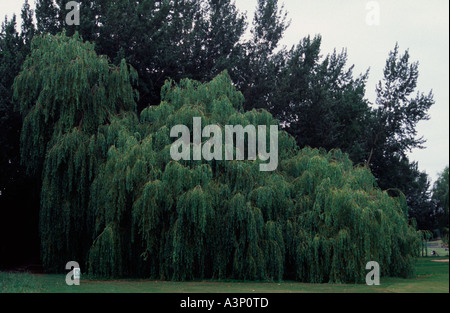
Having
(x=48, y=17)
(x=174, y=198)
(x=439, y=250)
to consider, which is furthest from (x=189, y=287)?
(x=439, y=250)

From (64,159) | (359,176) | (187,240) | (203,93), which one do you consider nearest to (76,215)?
(64,159)

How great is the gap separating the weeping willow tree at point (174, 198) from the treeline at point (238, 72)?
8.43 ft

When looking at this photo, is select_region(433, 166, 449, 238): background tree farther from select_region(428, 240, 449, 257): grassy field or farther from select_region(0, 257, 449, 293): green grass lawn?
select_region(0, 257, 449, 293): green grass lawn

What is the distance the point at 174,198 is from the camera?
15.2 m

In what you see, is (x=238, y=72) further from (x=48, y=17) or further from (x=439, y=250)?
(x=439, y=250)

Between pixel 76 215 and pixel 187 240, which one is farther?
pixel 76 215

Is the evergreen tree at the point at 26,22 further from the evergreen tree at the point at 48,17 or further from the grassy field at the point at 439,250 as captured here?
the grassy field at the point at 439,250

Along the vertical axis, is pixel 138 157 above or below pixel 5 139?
below

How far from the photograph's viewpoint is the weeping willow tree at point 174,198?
15133 millimetres

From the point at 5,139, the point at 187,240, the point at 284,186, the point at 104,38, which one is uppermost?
the point at 104,38

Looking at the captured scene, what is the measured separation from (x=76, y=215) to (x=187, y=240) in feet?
14.7

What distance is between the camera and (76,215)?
55.7 ft
